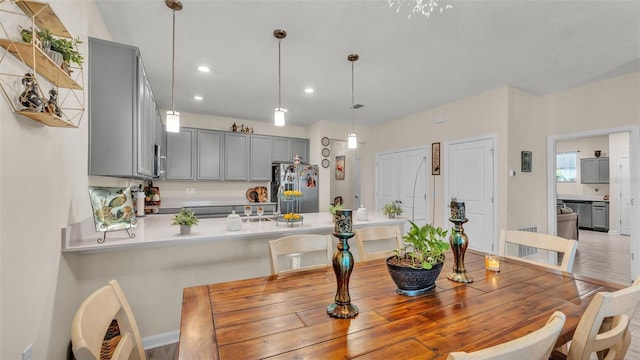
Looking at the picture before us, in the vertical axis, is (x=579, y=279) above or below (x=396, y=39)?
below

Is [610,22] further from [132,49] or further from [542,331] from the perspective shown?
[132,49]

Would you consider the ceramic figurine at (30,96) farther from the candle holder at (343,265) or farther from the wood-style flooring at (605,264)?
the wood-style flooring at (605,264)

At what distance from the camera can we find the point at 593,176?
7285mm

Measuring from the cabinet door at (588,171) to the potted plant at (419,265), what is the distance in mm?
8887

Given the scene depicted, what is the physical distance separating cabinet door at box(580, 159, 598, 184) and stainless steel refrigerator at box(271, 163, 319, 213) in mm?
7457

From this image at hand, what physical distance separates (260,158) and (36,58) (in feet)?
14.1

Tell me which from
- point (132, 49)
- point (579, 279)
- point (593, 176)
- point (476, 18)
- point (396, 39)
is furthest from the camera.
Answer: point (593, 176)

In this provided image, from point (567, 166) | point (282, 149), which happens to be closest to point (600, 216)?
point (567, 166)

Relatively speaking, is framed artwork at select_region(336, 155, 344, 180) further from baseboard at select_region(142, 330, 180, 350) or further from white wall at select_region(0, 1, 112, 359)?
white wall at select_region(0, 1, 112, 359)

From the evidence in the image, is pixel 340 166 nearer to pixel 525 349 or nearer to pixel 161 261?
pixel 161 261

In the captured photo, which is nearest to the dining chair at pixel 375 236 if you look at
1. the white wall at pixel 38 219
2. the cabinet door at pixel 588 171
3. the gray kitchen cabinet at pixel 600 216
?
the white wall at pixel 38 219

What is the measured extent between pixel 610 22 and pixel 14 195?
4143mm

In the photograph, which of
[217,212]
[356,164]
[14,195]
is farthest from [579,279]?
[356,164]

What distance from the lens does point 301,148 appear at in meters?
5.93
